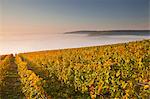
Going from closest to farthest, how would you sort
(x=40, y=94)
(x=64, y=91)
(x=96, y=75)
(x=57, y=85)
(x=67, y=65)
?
(x=40, y=94), (x=96, y=75), (x=64, y=91), (x=57, y=85), (x=67, y=65)

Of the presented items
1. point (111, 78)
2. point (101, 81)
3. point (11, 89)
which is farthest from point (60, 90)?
point (111, 78)

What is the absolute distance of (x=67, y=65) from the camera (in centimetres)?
2003

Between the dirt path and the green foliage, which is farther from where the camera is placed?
the dirt path

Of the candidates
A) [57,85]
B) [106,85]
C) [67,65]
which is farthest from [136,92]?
[67,65]

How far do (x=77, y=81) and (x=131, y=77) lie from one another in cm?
242

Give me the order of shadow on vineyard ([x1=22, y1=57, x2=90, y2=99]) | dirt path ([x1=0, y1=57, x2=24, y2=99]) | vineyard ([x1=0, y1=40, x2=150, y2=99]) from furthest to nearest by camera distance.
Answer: dirt path ([x1=0, y1=57, x2=24, y2=99]) < shadow on vineyard ([x1=22, y1=57, x2=90, y2=99]) < vineyard ([x1=0, y1=40, x2=150, y2=99])

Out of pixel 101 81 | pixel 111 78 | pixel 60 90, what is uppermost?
A: pixel 111 78

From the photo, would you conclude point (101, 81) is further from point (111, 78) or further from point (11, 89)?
point (11, 89)

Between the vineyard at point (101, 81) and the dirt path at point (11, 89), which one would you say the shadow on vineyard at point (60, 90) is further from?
the dirt path at point (11, 89)

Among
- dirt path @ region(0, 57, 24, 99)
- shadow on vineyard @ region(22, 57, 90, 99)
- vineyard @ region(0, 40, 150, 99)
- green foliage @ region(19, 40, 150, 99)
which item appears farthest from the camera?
dirt path @ region(0, 57, 24, 99)

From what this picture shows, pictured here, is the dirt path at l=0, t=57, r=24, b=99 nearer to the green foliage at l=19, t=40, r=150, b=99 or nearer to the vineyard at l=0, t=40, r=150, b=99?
the vineyard at l=0, t=40, r=150, b=99

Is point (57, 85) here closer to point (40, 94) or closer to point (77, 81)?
point (77, 81)

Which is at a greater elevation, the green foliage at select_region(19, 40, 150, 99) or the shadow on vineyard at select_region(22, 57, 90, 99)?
the green foliage at select_region(19, 40, 150, 99)

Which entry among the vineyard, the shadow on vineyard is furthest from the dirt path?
the shadow on vineyard
